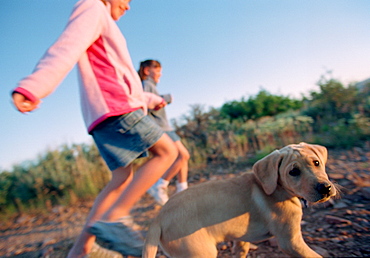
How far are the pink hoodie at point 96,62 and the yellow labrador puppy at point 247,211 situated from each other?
0.83 m

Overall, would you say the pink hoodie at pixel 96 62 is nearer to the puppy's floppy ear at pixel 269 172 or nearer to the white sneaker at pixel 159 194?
the puppy's floppy ear at pixel 269 172

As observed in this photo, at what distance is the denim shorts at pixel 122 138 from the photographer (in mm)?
1577

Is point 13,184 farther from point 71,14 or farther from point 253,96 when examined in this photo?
point 253,96

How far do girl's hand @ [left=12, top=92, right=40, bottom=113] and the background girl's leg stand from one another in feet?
2.55

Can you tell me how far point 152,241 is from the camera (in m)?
1.45

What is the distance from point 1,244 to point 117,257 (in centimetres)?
264

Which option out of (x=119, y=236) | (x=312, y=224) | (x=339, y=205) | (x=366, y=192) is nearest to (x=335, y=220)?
(x=312, y=224)

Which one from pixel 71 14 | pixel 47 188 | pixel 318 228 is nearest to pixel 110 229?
pixel 71 14

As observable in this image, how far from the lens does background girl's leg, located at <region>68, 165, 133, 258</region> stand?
1607 mm

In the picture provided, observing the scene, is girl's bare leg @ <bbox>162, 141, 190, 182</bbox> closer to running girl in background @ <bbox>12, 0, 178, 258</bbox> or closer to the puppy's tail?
running girl in background @ <bbox>12, 0, 178, 258</bbox>

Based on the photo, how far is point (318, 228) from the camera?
2.08 m

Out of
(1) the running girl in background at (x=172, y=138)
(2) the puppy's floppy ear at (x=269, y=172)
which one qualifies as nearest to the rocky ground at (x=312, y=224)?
(1) the running girl in background at (x=172, y=138)

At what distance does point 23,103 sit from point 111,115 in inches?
19.6

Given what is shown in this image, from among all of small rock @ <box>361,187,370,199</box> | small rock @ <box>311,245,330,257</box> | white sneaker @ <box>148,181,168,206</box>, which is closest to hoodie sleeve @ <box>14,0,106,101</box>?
white sneaker @ <box>148,181,168,206</box>
